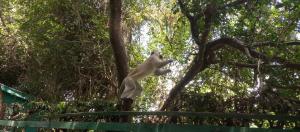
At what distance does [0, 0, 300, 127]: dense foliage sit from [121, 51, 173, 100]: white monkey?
3.67 feet

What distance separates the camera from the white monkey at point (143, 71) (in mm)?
5449

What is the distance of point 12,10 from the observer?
1230cm

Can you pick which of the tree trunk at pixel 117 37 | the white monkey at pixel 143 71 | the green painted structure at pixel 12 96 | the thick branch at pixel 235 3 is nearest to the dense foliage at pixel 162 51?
the thick branch at pixel 235 3

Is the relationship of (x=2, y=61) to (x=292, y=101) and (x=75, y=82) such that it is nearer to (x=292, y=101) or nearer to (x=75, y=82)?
(x=75, y=82)

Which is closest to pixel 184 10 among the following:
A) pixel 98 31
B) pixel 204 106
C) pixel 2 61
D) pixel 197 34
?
pixel 197 34

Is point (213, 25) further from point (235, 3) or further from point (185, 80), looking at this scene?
point (185, 80)

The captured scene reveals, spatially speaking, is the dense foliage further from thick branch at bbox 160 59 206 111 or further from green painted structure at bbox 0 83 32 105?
green painted structure at bbox 0 83 32 105

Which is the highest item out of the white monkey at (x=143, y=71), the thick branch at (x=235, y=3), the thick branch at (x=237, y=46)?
the thick branch at (x=235, y=3)

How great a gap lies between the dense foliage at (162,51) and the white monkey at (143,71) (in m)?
1.12

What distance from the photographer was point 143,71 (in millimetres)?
5598

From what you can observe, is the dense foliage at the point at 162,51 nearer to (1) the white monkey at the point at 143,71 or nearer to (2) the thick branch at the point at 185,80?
(2) the thick branch at the point at 185,80

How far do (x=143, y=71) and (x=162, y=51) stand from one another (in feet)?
18.2

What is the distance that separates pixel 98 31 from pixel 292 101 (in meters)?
5.80

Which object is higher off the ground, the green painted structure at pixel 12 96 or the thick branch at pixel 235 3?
the thick branch at pixel 235 3
